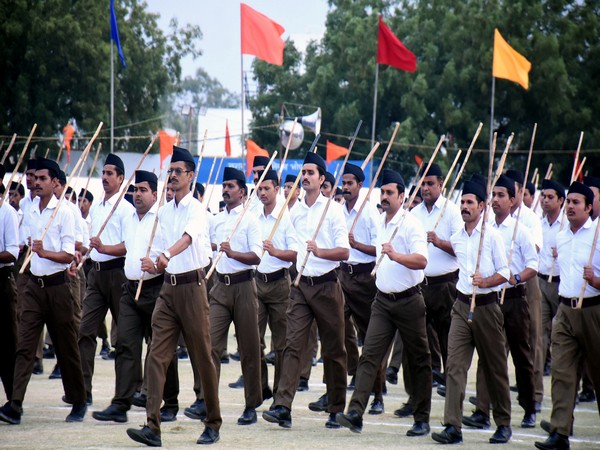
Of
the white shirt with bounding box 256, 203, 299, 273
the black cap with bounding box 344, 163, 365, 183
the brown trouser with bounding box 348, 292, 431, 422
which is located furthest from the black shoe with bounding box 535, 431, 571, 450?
the black cap with bounding box 344, 163, 365, 183

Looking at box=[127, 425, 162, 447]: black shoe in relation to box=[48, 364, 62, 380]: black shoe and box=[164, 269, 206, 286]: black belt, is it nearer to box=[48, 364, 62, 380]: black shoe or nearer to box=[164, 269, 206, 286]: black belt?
box=[164, 269, 206, 286]: black belt

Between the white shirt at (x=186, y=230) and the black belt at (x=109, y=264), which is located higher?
the white shirt at (x=186, y=230)

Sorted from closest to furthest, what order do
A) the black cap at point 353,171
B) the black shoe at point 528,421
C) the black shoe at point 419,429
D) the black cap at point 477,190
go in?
1. the black shoe at point 419,429
2. the black cap at point 477,190
3. the black shoe at point 528,421
4. the black cap at point 353,171

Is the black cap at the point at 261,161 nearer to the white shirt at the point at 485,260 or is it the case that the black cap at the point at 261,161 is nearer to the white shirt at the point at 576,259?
the white shirt at the point at 485,260

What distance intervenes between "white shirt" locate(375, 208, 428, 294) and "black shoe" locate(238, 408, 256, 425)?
1713 millimetres

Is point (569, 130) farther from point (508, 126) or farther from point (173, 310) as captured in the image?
point (173, 310)

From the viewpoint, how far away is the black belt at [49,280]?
10.5 meters

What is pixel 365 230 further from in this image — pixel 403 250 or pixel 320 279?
pixel 403 250

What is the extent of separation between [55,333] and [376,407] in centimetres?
344

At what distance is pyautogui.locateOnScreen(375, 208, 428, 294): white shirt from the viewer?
1034cm

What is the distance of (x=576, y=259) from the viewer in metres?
9.70

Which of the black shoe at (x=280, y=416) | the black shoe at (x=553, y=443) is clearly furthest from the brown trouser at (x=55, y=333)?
the black shoe at (x=553, y=443)

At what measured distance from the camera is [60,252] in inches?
412

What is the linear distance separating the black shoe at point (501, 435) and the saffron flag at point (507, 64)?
1023 cm
